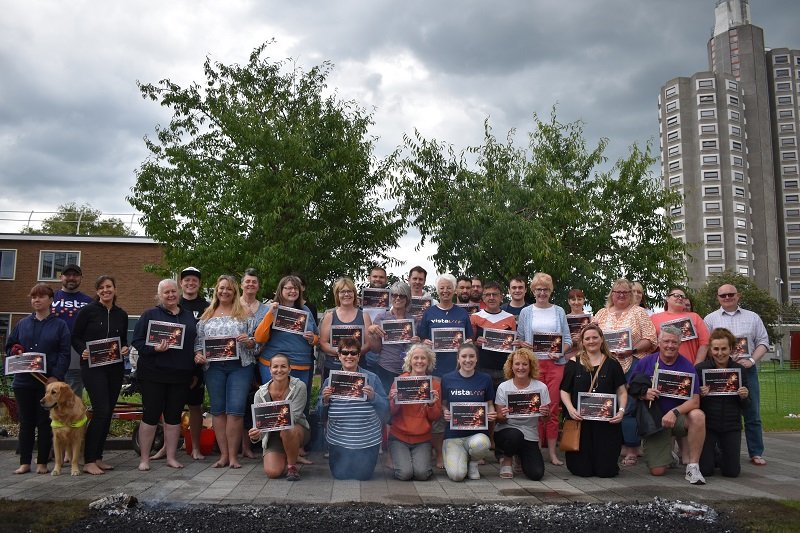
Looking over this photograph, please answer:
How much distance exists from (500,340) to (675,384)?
2.06 metres

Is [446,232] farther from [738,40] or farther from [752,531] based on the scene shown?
[738,40]

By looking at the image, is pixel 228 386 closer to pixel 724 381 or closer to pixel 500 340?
pixel 500 340

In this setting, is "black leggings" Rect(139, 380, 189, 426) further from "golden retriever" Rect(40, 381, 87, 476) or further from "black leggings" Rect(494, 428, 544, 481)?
"black leggings" Rect(494, 428, 544, 481)

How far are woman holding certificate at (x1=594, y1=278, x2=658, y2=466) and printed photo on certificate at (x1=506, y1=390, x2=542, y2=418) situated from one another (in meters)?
1.40

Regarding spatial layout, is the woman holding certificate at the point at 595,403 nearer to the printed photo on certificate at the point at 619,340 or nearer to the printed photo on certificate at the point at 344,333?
the printed photo on certificate at the point at 619,340

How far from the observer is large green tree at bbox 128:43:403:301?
14.5m

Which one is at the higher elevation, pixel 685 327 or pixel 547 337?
pixel 685 327

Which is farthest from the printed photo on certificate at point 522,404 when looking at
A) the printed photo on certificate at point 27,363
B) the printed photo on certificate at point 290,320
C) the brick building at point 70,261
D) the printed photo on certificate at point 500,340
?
the brick building at point 70,261

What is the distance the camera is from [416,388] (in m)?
7.57

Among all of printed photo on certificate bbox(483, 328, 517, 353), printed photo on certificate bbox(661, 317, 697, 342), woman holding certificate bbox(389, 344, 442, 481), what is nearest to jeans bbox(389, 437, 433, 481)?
woman holding certificate bbox(389, 344, 442, 481)

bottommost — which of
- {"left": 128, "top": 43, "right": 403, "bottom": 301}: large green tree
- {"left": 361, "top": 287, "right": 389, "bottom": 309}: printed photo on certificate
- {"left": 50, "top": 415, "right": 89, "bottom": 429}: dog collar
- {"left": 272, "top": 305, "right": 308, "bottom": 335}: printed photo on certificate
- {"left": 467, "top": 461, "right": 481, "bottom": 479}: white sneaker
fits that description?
{"left": 467, "top": 461, "right": 481, "bottom": 479}: white sneaker

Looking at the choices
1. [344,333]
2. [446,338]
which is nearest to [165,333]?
[344,333]

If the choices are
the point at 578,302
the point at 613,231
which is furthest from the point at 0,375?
the point at 613,231

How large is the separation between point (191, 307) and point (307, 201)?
6004 mm
